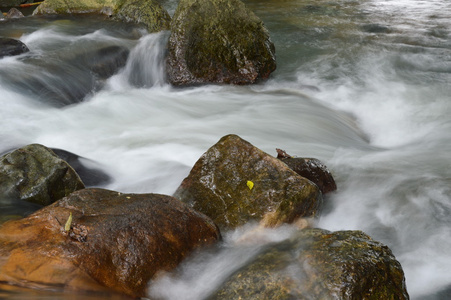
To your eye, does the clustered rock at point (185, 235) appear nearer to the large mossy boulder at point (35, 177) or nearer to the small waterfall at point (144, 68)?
the large mossy boulder at point (35, 177)

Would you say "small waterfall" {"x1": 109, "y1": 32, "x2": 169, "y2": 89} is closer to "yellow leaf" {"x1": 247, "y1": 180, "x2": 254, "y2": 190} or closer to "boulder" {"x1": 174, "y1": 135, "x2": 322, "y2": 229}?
"boulder" {"x1": 174, "y1": 135, "x2": 322, "y2": 229}

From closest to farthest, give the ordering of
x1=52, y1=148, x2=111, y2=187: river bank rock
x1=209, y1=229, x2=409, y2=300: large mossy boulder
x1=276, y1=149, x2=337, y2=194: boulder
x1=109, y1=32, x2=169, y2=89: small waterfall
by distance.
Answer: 1. x1=209, y1=229, x2=409, y2=300: large mossy boulder
2. x1=276, y1=149, x2=337, y2=194: boulder
3. x1=52, y1=148, x2=111, y2=187: river bank rock
4. x1=109, y1=32, x2=169, y2=89: small waterfall

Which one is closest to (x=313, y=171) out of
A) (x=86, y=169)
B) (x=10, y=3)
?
(x=86, y=169)

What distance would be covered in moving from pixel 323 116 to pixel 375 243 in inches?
163

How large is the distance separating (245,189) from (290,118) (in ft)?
10.1

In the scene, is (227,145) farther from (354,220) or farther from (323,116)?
(323,116)

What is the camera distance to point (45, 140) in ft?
18.7

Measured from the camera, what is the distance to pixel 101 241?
2.98 metres

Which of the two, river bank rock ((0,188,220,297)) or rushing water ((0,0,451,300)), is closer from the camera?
river bank rock ((0,188,220,297))

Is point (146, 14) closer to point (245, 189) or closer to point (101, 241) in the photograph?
point (245, 189)

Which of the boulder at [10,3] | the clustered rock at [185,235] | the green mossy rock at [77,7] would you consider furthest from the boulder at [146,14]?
the clustered rock at [185,235]

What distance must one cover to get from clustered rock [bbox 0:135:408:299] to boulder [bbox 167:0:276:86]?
13.1 ft

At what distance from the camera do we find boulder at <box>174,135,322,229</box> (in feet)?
12.2

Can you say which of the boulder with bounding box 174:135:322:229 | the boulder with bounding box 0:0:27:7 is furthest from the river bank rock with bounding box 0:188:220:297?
the boulder with bounding box 0:0:27:7
